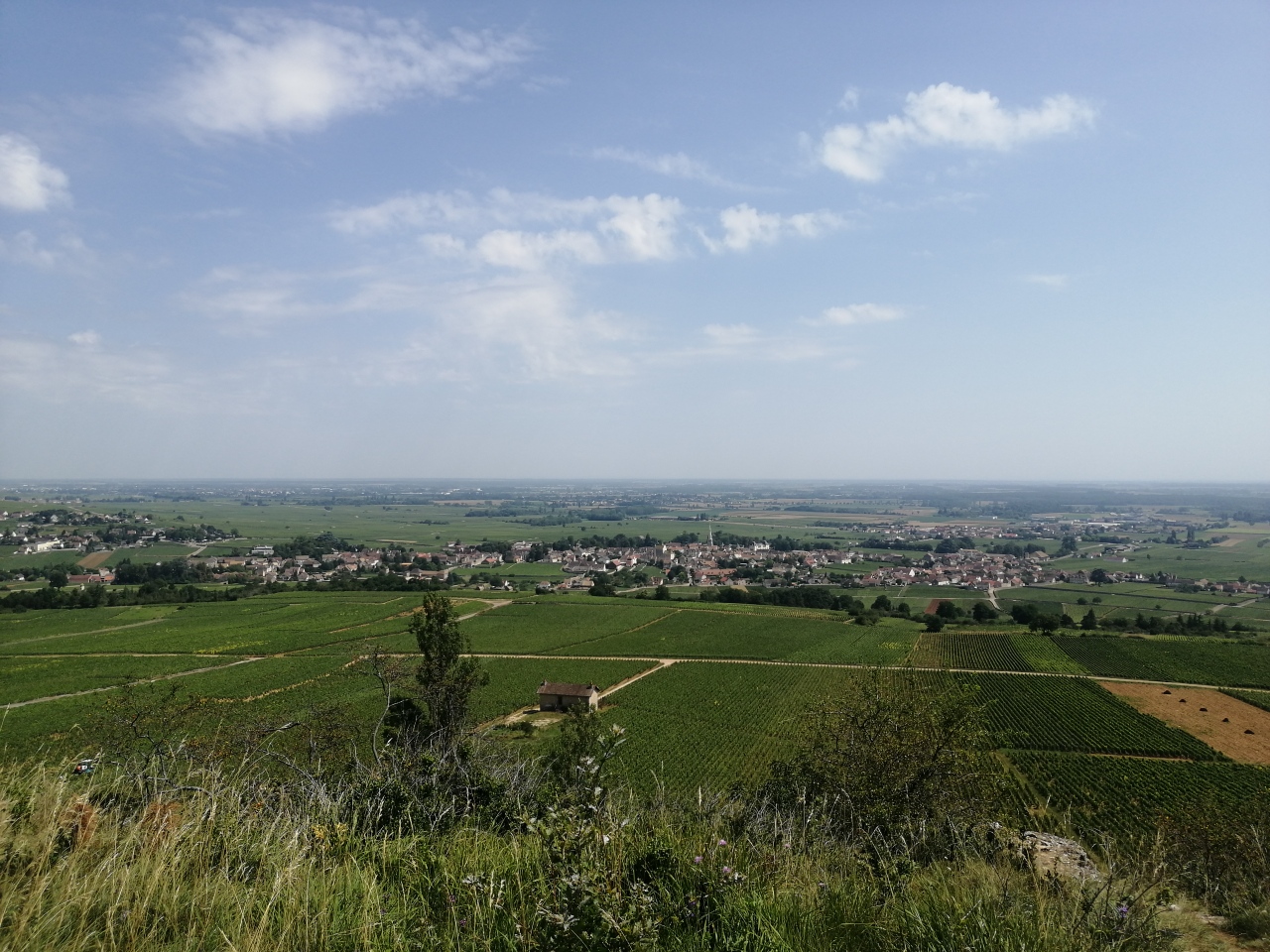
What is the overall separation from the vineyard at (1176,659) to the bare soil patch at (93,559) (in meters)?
128

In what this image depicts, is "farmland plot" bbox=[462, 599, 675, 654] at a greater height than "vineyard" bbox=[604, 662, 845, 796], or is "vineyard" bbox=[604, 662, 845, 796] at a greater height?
"vineyard" bbox=[604, 662, 845, 796]

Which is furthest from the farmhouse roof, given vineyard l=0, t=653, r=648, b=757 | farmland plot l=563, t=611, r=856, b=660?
farmland plot l=563, t=611, r=856, b=660

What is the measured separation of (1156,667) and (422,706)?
5199 centimetres

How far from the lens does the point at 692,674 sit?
1671 inches

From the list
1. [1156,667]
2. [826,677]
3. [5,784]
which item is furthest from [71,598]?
[1156,667]

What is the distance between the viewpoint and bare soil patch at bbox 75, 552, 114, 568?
9386 centimetres

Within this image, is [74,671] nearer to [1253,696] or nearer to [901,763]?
[901,763]

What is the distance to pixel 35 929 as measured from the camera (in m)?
2.66

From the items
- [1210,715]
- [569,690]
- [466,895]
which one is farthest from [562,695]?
[1210,715]

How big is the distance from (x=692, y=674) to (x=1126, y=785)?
23881mm

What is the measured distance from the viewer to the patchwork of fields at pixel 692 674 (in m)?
25.9

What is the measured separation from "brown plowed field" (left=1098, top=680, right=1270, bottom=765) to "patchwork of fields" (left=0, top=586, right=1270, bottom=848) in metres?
0.32

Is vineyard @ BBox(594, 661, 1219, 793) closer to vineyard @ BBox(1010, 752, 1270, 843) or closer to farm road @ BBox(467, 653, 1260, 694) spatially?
farm road @ BBox(467, 653, 1260, 694)

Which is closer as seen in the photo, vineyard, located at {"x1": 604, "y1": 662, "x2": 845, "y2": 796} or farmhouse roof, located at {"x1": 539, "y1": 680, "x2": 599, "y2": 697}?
vineyard, located at {"x1": 604, "y1": 662, "x2": 845, "y2": 796}
